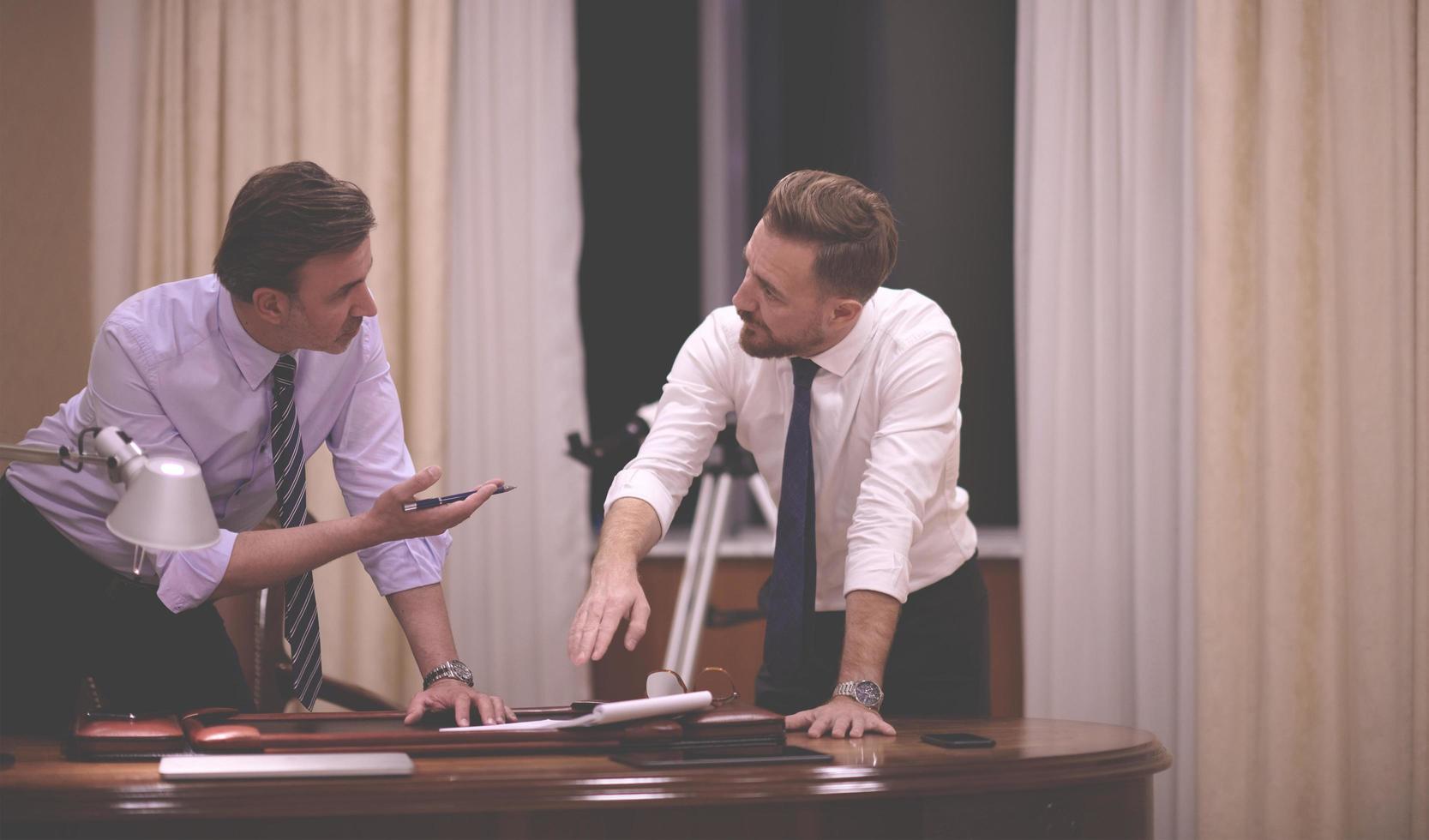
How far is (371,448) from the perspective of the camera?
1.90m

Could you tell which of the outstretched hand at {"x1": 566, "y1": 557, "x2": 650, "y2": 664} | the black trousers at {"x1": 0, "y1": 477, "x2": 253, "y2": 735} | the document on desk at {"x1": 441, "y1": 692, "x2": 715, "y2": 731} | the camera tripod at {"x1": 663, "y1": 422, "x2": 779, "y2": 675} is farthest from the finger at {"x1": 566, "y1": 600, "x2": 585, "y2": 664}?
the camera tripod at {"x1": 663, "y1": 422, "x2": 779, "y2": 675}

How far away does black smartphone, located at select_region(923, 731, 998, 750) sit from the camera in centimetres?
146

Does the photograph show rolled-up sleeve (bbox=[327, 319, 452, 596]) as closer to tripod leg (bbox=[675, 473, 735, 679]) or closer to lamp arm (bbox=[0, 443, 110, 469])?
lamp arm (bbox=[0, 443, 110, 469])

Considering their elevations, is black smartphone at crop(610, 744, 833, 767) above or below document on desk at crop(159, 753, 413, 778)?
below

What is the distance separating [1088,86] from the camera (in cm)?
330

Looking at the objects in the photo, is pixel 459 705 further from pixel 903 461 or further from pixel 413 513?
pixel 903 461

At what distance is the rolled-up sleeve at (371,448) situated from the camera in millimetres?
1888

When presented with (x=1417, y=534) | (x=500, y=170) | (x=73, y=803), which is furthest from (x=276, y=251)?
(x=1417, y=534)

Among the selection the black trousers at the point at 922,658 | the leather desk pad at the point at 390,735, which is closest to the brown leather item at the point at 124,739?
the leather desk pad at the point at 390,735

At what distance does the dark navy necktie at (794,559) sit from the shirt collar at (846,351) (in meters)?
0.08

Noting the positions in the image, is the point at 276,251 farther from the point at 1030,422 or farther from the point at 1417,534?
the point at 1417,534

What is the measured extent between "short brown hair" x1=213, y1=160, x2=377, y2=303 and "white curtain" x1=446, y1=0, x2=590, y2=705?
76.7 inches

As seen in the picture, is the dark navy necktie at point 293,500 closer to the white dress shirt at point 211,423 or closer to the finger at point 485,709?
the white dress shirt at point 211,423

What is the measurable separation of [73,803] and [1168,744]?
2697mm
